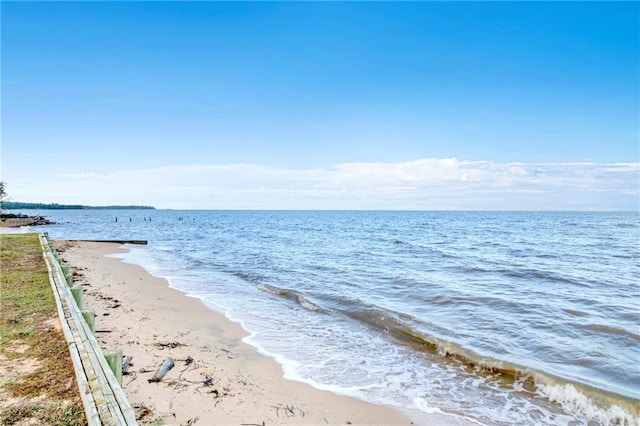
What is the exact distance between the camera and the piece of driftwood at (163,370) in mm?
5925

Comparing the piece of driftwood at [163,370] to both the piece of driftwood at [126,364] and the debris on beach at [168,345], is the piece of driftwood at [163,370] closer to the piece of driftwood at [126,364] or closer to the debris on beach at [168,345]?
the piece of driftwood at [126,364]

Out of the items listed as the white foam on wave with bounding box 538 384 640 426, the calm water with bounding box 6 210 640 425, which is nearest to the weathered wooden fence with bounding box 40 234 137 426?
the calm water with bounding box 6 210 640 425

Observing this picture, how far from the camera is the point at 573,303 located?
489 inches

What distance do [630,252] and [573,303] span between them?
Result: 768 inches

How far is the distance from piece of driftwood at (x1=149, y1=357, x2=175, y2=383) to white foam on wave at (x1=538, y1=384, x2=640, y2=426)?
636 cm

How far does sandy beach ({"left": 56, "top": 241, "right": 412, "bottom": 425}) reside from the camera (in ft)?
17.2

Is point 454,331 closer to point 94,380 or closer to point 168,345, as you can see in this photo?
point 168,345

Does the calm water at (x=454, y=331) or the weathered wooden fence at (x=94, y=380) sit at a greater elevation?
the weathered wooden fence at (x=94, y=380)

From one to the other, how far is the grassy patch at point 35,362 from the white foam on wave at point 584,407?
686cm

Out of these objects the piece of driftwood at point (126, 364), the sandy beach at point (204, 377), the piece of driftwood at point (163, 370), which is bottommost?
the sandy beach at point (204, 377)

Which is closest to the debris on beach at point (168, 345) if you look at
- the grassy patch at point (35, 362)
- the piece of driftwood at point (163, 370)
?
the piece of driftwood at point (163, 370)

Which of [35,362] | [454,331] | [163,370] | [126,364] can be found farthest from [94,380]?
[454,331]

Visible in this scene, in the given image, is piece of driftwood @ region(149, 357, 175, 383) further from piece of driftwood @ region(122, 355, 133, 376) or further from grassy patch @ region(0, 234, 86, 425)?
grassy patch @ region(0, 234, 86, 425)

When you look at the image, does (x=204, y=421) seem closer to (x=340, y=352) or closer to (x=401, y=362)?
(x=340, y=352)
